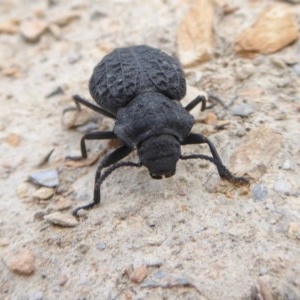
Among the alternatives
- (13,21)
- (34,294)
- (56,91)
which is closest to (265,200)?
(34,294)

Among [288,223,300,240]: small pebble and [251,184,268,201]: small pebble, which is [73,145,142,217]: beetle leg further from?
[288,223,300,240]: small pebble

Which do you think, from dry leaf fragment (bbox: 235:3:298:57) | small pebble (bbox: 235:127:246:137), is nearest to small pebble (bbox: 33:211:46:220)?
small pebble (bbox: 235:127:246:137)

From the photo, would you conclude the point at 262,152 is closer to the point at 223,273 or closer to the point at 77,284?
the point at 223,273

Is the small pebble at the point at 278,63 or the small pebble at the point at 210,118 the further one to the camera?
the small pebble at the point at 278,63

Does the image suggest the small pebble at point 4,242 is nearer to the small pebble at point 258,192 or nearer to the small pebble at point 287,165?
the small pebble at point 258,192

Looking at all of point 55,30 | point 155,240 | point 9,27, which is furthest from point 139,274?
point 9,27

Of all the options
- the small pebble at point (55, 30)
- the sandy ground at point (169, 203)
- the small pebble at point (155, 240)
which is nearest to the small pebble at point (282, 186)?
the sandy ground at point (169, 203)

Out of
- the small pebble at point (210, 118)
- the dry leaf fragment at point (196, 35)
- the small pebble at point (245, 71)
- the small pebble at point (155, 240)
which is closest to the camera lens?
the small pebble at point (155, 240)
